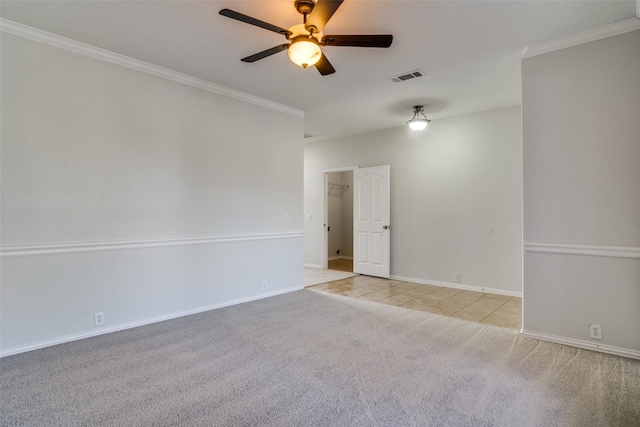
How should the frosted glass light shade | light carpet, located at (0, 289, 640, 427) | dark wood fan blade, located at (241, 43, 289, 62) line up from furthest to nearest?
the frosted glass light shade → dark wood fan blade, located at (241, 43, 289, 62) → light carpet, located at (0, 289, 640, 427)

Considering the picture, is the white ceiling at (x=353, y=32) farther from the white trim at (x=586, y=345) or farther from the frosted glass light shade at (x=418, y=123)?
the white trim at (x=586, y=345)

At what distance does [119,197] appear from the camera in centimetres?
Result: 342

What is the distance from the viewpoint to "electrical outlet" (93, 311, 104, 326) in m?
3.24

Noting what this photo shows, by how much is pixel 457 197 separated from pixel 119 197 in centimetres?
476

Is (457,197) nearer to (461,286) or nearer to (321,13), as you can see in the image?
(461,286)

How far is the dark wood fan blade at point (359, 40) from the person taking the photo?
2398 millimetres

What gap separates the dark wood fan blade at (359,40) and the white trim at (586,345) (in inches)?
118

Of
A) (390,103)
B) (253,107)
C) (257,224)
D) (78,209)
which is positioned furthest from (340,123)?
(78,209)

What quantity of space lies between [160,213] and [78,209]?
29.9 inches

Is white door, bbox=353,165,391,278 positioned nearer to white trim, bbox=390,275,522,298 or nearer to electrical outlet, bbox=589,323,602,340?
white trim, bbox=390,275,522,298

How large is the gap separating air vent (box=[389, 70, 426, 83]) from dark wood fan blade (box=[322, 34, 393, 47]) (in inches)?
58.3

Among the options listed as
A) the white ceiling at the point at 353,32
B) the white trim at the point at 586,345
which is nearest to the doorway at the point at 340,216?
the white ceiling at the point at 353,32

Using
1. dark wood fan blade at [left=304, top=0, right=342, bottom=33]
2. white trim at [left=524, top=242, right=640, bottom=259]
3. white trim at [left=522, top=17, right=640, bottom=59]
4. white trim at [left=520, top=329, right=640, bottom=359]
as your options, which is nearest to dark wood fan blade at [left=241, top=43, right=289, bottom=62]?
dark wood fan blade at [left=304, top=0, right=342, bottom=33]

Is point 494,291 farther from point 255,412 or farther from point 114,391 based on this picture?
point 114,391
